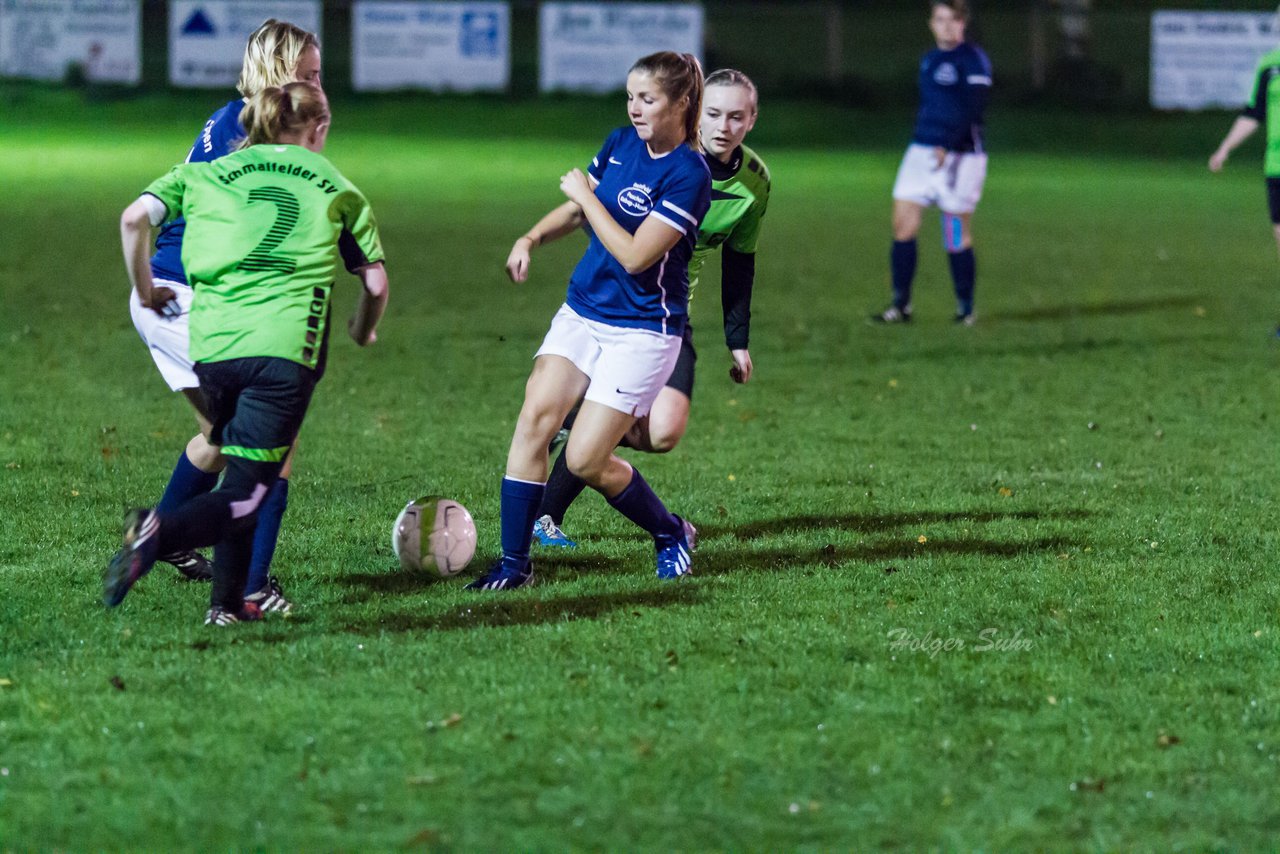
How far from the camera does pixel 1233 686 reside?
15.6ft

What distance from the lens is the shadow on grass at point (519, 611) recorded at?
5.24 meters

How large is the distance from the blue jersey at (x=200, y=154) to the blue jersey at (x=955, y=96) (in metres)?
7.81

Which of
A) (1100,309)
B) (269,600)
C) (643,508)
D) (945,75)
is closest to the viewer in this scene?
(269,600)

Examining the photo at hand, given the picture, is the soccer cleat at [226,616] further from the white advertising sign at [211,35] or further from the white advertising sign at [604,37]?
the white advertising sign at [604,37]

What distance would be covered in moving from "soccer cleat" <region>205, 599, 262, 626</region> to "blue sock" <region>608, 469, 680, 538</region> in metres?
1.29

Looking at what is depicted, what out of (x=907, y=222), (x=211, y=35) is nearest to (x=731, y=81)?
(x=907, y=222)

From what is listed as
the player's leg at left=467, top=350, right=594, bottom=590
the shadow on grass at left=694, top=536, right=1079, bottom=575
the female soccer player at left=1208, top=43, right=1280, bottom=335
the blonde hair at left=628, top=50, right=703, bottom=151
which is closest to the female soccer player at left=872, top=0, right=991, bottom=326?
the female soccer player at left=1208, top=43, right=1280, bottom=335

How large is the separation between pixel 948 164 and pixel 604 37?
64.0 feet

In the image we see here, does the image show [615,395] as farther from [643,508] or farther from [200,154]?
[200,154]

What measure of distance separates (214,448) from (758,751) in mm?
2186

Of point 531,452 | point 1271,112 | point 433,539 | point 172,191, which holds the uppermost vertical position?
point 1271,112

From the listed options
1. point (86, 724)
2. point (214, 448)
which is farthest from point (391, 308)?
point (86, 724)

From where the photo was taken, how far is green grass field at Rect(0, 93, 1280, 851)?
3896mm

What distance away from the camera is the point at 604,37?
31219 millimetres
